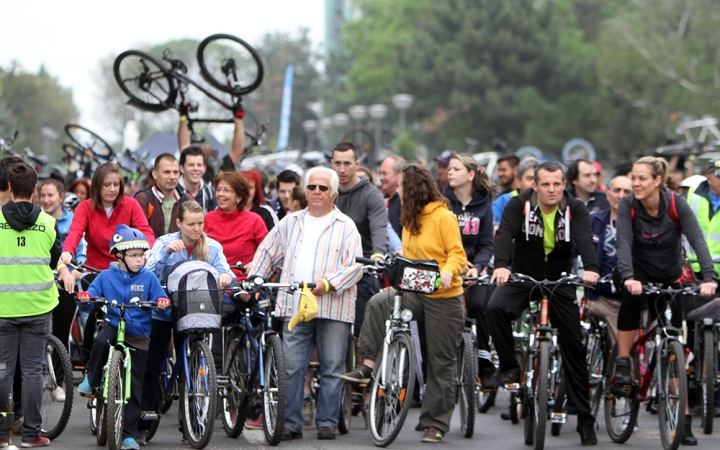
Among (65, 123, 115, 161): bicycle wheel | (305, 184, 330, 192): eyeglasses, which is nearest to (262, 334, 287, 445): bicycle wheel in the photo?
(305, 184, 330, 192): eyeglasses

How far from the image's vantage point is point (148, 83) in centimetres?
1490

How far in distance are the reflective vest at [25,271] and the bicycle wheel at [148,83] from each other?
6.55m

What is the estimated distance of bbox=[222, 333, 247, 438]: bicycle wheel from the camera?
8867mm

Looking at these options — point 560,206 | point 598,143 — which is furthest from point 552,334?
point 598,143

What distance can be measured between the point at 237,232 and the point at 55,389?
201 cm

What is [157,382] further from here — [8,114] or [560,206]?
[8,114]

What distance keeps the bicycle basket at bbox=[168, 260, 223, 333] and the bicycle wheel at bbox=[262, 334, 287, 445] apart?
17.5 inches

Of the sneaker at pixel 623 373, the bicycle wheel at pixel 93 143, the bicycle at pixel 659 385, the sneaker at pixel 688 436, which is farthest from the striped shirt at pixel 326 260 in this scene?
the bicycle wheel at pixel 93 143

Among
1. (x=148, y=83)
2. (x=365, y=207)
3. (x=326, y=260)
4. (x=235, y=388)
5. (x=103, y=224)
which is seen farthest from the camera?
(x=148, y=83)

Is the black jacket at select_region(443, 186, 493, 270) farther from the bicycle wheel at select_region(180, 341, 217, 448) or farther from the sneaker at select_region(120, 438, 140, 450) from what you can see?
the sneaker at select_region(120, 438, 140, 450)

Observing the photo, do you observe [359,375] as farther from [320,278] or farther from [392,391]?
[320,278]

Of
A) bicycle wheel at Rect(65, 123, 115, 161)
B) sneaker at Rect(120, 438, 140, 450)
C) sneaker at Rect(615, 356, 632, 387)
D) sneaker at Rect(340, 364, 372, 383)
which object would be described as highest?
bicycle wheel at Rect(65, 123, 115, 161)

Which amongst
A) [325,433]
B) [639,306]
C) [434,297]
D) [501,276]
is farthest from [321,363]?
[639,306]

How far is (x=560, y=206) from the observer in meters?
8.99
